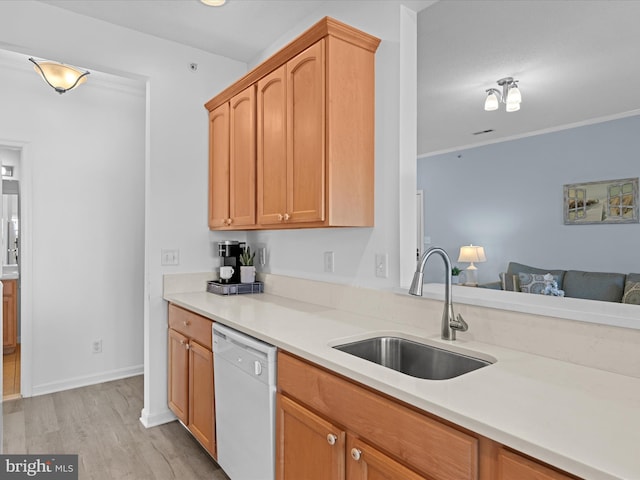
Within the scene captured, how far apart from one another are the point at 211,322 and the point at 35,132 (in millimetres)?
2400

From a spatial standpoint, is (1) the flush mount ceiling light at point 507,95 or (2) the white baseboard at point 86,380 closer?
(2) the white baseboard at point 86,380

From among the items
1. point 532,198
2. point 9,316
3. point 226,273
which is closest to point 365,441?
point 226,273

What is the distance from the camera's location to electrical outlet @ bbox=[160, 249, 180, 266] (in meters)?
2.79

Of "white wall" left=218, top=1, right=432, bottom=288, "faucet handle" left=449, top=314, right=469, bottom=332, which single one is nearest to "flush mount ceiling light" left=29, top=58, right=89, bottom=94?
"white wall" left=218, top=1, right=432, bottom=288

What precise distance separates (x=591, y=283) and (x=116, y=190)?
15.5 feet

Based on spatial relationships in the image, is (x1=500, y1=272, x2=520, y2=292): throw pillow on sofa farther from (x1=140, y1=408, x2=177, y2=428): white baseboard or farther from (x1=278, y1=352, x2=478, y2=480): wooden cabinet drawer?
(x1=278, y1=352, x2=478, y2=480): wooden cabinet drawer

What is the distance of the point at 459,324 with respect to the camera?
153 centimetres

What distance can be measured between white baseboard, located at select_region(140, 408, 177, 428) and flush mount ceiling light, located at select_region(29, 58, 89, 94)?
7.45 feet

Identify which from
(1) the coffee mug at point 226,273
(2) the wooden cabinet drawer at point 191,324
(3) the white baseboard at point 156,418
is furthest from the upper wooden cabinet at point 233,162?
(3) the white baseboard at point 156,418

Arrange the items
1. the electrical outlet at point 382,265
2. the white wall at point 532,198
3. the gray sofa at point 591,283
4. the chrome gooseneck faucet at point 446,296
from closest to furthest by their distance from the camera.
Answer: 1. the chrome gooseneck faucet at point 446,296
2. the electrical outlet at point 382,265
3. the gray sofa at point 591,283
4. the white wall at point 532,198

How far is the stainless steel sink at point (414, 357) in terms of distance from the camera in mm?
1484

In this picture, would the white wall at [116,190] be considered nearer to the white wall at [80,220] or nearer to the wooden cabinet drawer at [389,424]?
the white wall at [80,220]

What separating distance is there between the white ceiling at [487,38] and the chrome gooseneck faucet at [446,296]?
1.42 m

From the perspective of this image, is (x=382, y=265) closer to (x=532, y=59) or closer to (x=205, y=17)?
(x=205, y=17)
